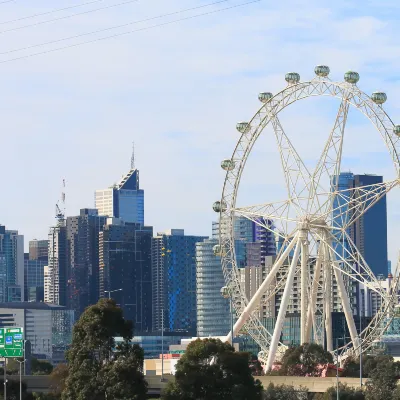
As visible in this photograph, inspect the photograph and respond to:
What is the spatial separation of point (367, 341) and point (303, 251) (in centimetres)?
1112

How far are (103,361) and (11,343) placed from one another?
21.1m

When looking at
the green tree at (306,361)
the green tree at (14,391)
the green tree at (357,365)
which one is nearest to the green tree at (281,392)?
the green tree at (357,365)

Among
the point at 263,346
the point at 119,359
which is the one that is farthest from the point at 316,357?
the point at 119,359

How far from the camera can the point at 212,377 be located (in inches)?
4464

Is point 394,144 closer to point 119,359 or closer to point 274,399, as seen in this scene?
point 274,399

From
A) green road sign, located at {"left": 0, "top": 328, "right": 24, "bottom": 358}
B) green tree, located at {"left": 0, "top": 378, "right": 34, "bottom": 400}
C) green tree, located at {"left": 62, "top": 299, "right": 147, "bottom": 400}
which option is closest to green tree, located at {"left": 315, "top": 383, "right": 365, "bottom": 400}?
green tree, located at {"left": 62, "top": 299, "right": 147, "bottom": 400}

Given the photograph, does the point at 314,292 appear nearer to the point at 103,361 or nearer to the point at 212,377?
the point at 212,377

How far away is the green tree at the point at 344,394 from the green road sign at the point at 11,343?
2926 centimetres

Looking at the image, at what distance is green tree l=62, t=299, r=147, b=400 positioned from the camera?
361 ft

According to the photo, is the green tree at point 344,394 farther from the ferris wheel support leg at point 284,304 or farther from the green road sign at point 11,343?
the green road sign at point 11,343

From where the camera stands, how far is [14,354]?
131m

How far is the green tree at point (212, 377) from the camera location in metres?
113

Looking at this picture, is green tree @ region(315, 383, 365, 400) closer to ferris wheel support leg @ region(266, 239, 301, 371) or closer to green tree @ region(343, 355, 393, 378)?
ferris wheel support leg @ region(266, 239, 301, 371)

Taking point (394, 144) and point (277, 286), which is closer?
point (394, 144)
